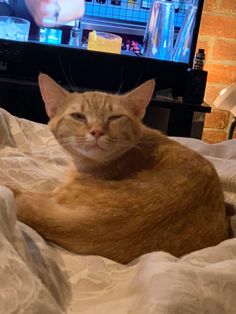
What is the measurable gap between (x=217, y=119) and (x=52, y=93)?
1.74m

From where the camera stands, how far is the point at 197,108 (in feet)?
7.71

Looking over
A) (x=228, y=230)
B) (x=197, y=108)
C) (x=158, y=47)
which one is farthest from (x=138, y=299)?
(x=158, y=47)

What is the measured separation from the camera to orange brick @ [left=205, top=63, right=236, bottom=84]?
2764 millimetres

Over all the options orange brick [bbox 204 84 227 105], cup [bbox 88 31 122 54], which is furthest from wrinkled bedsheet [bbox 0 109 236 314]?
orange brick [bbox 204 84 227 105]

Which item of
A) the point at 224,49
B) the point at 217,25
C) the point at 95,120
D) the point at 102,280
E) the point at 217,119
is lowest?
the point at 102,280

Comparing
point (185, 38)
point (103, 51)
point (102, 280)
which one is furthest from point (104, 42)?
point (102, 280)

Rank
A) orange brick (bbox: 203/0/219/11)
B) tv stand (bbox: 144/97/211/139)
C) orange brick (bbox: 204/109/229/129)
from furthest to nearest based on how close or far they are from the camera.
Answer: orange brick (bbox: 204/109/229/129)
orange brick (bbox: 203/0/219/11)
tv stand (bbox: 144/97/211/139)

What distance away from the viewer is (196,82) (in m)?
2.38

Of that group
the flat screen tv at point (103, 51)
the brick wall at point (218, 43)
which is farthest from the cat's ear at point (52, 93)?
the brick wall at point (218, 43)

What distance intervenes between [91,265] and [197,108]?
1537 mm

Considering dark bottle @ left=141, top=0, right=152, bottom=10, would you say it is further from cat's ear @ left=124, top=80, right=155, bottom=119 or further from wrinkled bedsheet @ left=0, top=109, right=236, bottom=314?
wrinkled bedsheet @ left=0, top=109, right=236, bottom=314

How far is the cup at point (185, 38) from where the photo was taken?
245 cm

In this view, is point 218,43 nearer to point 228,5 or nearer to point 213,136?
point 228,5

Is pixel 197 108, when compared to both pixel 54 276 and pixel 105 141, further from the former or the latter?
pixel 54 276
